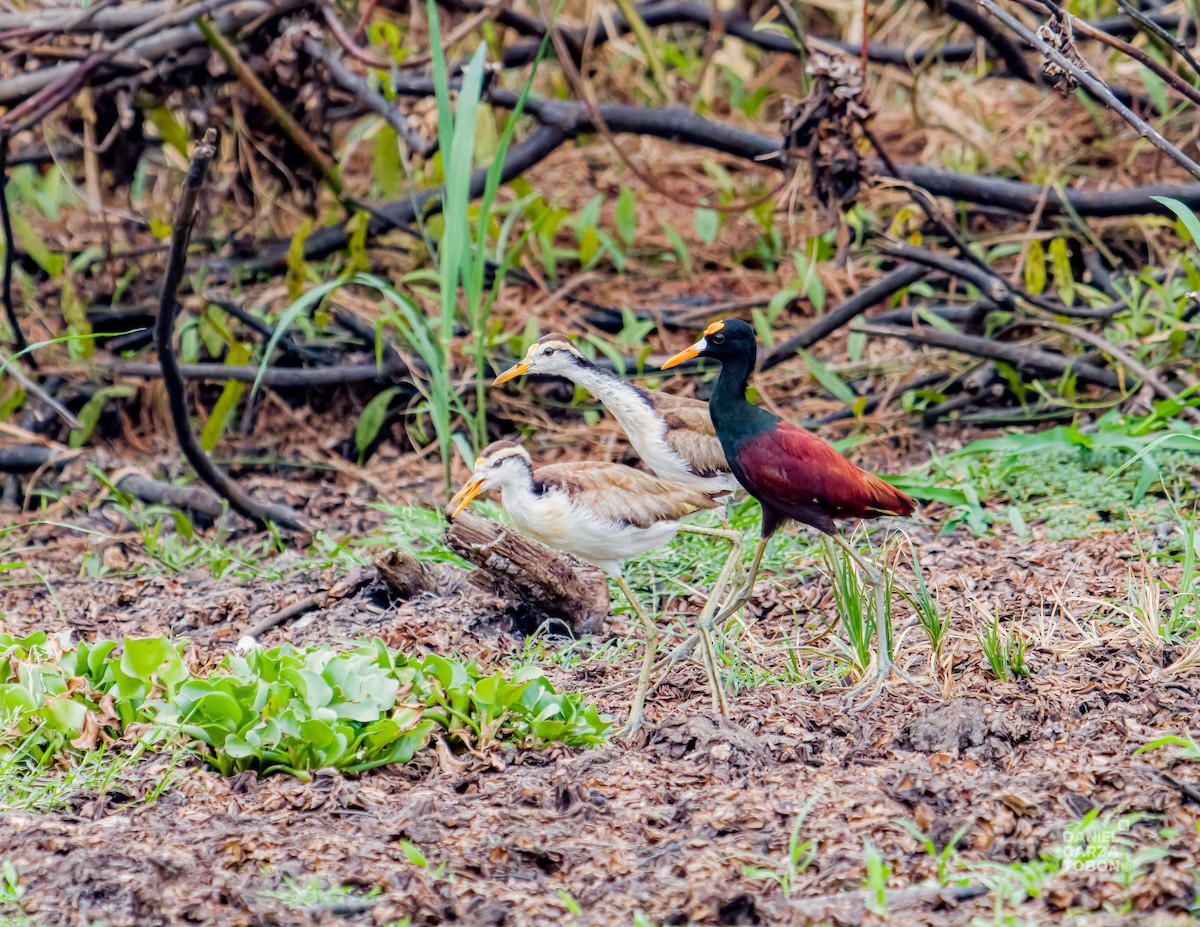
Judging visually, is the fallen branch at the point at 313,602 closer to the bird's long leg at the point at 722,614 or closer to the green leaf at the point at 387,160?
the bird's long leg at the point at 722,614

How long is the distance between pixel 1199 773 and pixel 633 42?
621 centimetres

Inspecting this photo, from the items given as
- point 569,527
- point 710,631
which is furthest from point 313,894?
point 710,631

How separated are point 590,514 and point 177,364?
6.94 ft

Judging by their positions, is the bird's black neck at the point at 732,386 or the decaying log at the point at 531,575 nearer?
the bird's black neck at the point at 732,386

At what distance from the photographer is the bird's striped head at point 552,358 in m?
4.73

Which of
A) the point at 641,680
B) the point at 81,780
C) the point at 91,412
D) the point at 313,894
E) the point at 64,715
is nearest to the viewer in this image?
the point at 313,894

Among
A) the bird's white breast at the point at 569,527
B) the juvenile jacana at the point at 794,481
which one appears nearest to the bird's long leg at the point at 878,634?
the juvenile jacana at the point at 794,481

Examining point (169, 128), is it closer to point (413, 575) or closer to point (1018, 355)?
point (413, 575)

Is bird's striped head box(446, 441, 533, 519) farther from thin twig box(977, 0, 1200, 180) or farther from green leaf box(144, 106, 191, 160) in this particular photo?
green leaf box(144, 106, 191, 160)

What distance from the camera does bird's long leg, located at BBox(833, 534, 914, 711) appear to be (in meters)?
3.77

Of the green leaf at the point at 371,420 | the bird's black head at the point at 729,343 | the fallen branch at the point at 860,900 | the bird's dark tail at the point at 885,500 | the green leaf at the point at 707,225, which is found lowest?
the green leaf at the point at 371,420

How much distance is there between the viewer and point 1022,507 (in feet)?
17.5

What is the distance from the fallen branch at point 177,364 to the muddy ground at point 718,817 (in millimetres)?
1211

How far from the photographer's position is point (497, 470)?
3.89 m
